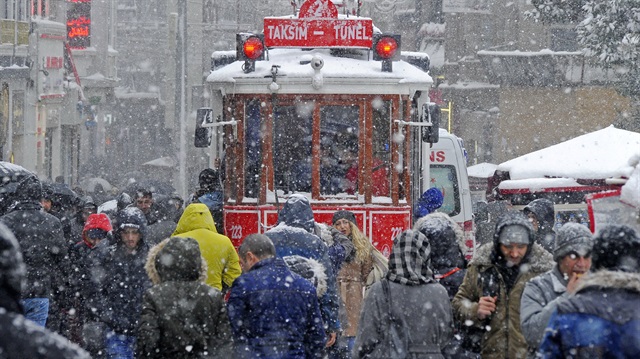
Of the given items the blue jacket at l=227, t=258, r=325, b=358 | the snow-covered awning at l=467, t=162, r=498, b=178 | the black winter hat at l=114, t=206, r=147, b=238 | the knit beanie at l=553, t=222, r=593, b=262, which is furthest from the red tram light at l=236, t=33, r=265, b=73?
the snow-covered awning at l=467, t=162, r=498, b=178

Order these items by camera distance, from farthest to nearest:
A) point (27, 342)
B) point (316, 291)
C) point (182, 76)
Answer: point (182, 76), point (316, 291), point (27, 342)

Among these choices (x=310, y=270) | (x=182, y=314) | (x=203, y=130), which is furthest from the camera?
(x=203, y=130)

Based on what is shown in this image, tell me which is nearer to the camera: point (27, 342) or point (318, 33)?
point (27, 342)

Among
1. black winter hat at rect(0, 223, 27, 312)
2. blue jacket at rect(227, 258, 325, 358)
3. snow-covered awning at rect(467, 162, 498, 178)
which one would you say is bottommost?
Answer: snow-covered awning at rect(467, 162, 498, 178)

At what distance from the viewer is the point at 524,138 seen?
37031 mm

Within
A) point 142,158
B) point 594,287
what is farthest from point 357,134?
point 142,158

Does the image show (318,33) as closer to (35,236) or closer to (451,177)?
(35,236)

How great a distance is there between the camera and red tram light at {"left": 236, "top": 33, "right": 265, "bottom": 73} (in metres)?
11.5

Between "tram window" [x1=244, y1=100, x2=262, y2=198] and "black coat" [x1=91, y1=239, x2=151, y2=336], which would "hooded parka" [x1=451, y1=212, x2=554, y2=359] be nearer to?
"black coat" [x1=91, y1=239, x2=151, y2=336]

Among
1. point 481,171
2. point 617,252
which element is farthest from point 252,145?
point 481,171

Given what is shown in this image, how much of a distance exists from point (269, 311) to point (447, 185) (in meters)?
9.50

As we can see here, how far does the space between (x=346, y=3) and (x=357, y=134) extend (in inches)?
99.3

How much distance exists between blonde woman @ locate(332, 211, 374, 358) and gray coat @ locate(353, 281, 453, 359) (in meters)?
2.88

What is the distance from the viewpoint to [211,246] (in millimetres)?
8312
